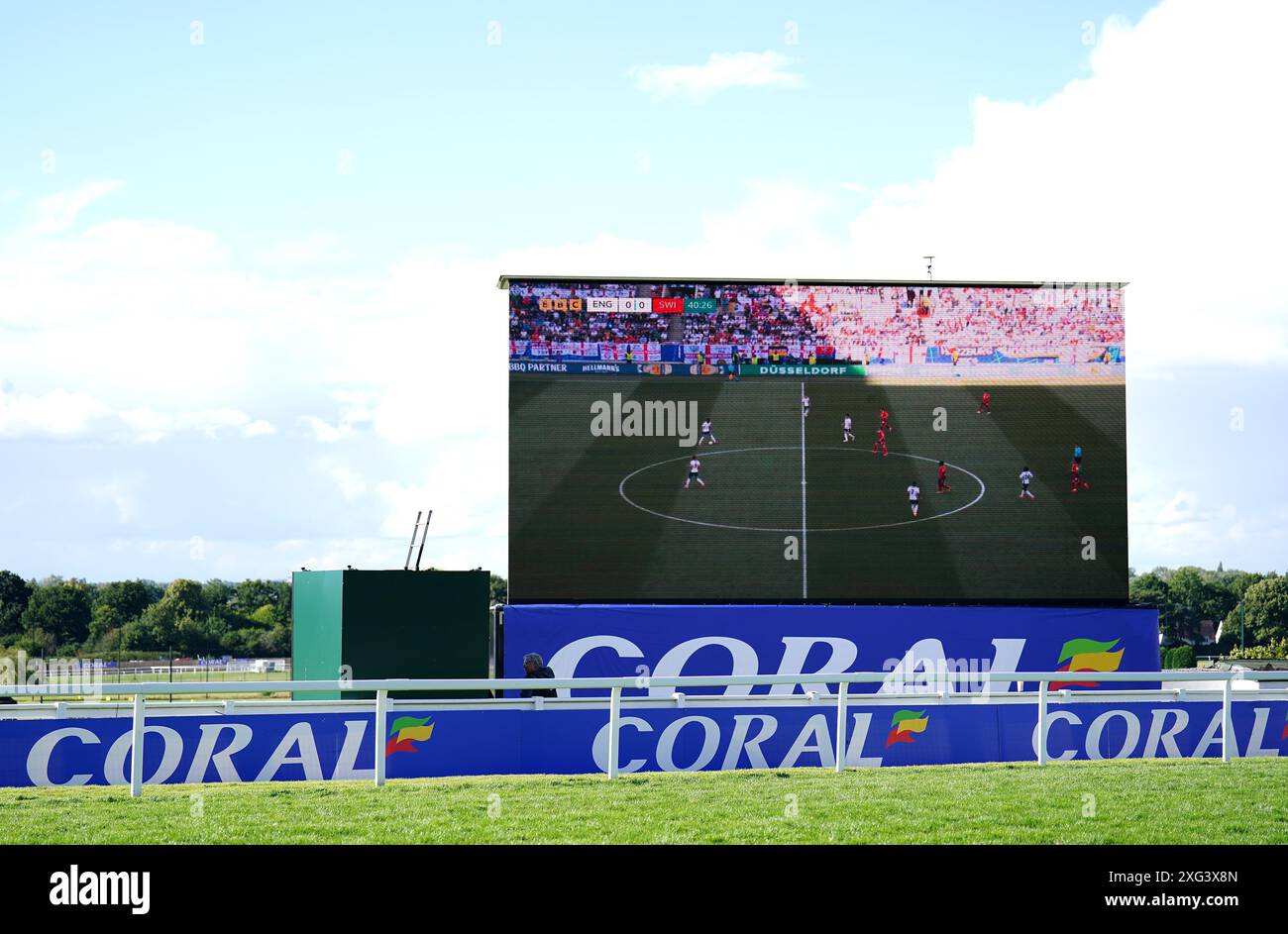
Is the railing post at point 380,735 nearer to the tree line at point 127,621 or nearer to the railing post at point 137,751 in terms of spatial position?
the railing post at point 137,751

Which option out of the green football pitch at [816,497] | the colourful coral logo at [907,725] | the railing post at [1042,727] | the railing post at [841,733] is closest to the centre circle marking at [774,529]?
the green football pitch at [816,497]


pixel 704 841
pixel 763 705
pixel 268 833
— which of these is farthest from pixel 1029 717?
pixel 268 833

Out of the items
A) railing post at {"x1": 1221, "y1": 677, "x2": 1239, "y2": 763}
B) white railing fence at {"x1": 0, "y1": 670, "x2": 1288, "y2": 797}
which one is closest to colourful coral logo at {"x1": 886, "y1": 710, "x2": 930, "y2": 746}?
white railing fence at {"x1": 0, "y1": 670, "x2": 1288, "y2": 797}

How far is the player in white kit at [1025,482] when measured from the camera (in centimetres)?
1703

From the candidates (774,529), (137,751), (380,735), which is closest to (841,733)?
(380,735)

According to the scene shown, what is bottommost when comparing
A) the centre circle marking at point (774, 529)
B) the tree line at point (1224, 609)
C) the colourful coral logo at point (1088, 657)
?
the tree line at point (1224, 609)

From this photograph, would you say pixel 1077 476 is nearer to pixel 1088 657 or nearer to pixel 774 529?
pixel 1088 657

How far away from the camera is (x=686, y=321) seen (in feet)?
55.3

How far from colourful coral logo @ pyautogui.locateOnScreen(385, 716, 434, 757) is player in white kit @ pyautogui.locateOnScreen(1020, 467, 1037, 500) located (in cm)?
→ 875

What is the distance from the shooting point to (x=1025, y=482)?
17047mm

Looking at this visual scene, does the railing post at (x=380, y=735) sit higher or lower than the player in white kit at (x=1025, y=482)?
lower

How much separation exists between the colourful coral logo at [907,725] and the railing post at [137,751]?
6.17 m

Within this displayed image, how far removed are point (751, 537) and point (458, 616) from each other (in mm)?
3601

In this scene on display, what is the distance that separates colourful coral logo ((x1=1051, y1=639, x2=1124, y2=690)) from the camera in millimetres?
16891
